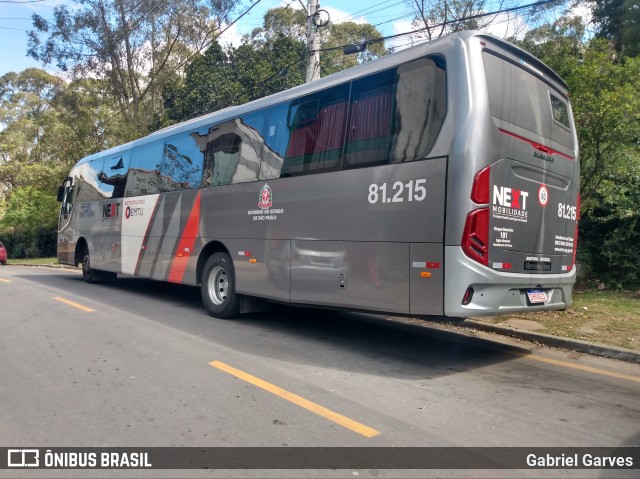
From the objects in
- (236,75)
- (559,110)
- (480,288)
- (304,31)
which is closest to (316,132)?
(480,288)

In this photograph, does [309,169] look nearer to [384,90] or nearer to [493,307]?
[384,90]

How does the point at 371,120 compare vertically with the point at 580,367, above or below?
above

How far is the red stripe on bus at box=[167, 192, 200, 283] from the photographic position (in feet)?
29.9

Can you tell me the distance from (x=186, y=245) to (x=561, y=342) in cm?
643

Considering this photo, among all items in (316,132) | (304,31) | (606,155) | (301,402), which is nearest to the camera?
(301,402)

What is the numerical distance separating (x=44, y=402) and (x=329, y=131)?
4.49 m

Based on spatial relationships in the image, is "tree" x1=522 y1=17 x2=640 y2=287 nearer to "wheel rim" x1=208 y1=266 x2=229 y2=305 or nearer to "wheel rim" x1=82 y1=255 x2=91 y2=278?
"wheel rim" x1=208 y1=266 x2=229 y2=305

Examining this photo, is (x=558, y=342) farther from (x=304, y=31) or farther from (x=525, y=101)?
(x=304, y=31)

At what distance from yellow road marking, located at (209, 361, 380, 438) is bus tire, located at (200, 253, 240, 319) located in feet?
8.51

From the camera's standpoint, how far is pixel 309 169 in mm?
6918

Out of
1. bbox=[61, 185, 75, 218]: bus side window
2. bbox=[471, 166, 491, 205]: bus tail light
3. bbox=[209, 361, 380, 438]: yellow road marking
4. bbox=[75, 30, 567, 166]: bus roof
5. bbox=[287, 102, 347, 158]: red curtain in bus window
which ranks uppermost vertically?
bbox=[75, 30, 567, 166]: bus roof

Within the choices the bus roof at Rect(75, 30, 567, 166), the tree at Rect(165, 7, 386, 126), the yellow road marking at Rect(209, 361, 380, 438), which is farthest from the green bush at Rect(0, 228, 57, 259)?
the yellow road marking at Rect(209, 361, 380, 438)

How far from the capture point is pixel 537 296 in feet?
19.6

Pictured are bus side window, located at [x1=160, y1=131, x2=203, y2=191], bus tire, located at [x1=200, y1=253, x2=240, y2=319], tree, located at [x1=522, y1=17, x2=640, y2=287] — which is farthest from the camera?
bus side window, located at [x1=160, y1=131, x2=203, y2=191]
